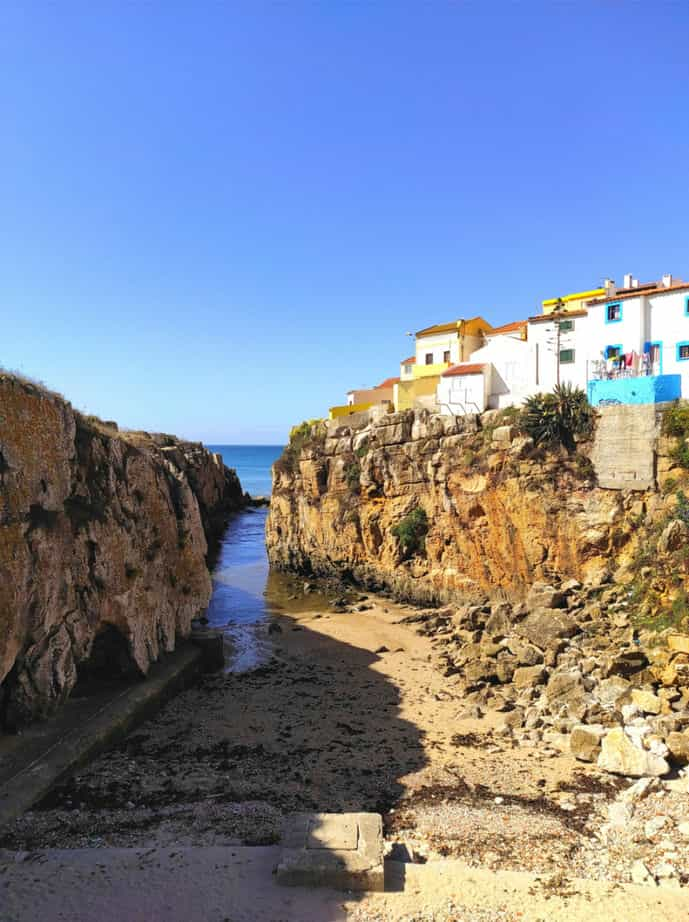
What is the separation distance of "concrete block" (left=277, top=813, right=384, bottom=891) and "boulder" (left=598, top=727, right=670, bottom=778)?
5.98 meters

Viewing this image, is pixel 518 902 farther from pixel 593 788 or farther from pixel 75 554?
pixel 75 554

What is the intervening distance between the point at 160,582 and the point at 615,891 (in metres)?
15.0

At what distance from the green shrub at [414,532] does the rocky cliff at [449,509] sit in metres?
0.06

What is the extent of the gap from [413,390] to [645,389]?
1386cm

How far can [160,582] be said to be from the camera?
20.3 metres

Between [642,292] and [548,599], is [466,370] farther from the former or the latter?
[548,599]

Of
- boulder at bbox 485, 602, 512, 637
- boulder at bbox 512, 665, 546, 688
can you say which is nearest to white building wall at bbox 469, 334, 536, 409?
boulder at bbox 485, 602, 512, 637

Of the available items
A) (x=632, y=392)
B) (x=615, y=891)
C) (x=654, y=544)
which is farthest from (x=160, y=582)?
(x=632, y=392)

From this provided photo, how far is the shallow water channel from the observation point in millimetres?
25094

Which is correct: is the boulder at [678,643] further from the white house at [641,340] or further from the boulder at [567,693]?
the white house at [641,340]

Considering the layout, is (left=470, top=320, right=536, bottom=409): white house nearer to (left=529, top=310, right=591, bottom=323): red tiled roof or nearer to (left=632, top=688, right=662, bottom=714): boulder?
(left=529, top=310, right=591, bottom=323): red tiled roof

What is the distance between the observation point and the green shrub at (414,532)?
108 ft

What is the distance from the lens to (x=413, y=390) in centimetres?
3784

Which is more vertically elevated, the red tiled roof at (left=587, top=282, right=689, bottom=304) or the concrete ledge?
the red tiled roof at (left=587, top=282, right=689, bottom=304)
